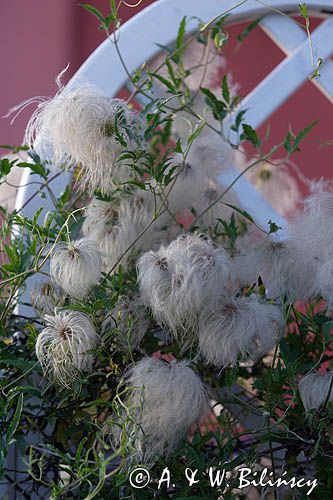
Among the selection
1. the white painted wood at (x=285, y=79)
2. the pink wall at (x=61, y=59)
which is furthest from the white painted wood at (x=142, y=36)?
the pink wall at (x=61, y=59)

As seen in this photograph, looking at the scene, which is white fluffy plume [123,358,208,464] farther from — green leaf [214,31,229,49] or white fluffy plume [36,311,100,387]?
green leaf [214,31,229,49]

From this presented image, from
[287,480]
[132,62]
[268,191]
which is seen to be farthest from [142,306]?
[268,191]

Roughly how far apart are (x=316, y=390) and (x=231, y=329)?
141 mm

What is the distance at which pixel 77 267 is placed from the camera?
1.13 meters

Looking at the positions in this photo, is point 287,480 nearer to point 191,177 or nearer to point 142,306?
point 142,306

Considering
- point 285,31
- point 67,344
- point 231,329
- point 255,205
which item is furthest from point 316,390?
point 285,31

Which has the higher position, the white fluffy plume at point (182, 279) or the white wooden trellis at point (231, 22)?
the white wooden trellis at point (231, 22)

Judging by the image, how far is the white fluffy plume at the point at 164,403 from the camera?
1109 mm

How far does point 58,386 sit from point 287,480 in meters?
0.34

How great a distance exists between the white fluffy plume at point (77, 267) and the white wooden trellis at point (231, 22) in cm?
22

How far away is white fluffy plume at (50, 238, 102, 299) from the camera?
3.73 ft

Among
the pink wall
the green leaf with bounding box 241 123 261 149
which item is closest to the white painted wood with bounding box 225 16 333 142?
the green leaf with bounding box 241 123 261 149

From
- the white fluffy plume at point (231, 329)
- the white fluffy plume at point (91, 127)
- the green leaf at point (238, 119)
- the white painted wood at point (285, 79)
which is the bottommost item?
the white fluffy plume at point (231, 329)

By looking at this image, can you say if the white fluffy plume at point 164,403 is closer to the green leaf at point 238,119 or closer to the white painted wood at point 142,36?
the green leaf at point 238,119
